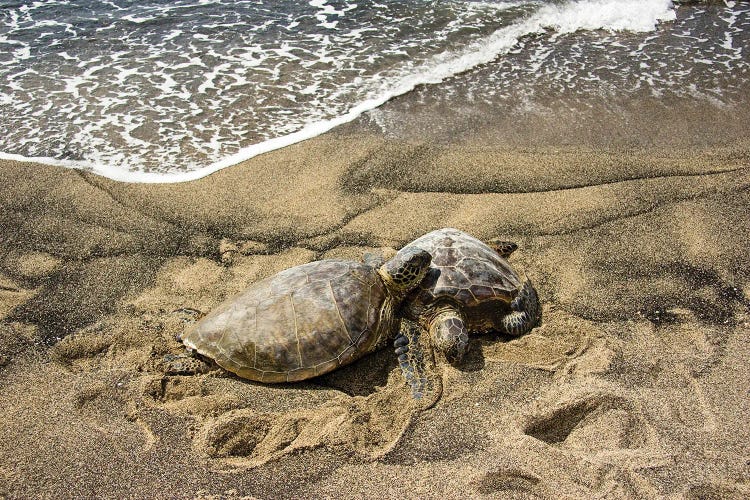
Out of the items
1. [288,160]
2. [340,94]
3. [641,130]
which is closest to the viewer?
[288,160]

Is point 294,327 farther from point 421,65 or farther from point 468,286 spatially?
point 421,65

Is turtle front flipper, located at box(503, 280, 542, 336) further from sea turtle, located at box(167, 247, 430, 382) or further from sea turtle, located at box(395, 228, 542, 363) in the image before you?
sea turtle, located at box(167, 247, 430, 382)

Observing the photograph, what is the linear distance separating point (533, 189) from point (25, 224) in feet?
13.7

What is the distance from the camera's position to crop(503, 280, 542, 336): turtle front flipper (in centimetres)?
342

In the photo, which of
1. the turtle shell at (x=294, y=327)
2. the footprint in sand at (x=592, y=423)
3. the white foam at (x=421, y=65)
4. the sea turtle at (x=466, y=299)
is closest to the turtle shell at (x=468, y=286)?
the sea turtle at (x=466, y=299)

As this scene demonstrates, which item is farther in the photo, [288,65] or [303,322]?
[288,65]

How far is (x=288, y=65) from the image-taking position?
6945mm

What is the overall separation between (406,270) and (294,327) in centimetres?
78

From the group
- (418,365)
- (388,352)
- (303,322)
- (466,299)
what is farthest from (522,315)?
(303,322)

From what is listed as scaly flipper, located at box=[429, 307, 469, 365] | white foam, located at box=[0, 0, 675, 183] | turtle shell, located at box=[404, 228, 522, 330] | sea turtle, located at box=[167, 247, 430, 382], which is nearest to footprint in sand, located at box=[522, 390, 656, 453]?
scaly flipper, located at box=[429, 307, 469, 365]

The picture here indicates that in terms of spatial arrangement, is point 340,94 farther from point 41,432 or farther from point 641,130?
point 41,432

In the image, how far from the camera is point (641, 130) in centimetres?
558

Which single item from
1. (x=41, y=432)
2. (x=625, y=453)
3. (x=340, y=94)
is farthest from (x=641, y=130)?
(x=41, y=432)

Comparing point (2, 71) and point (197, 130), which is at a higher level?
point (2, 71)
